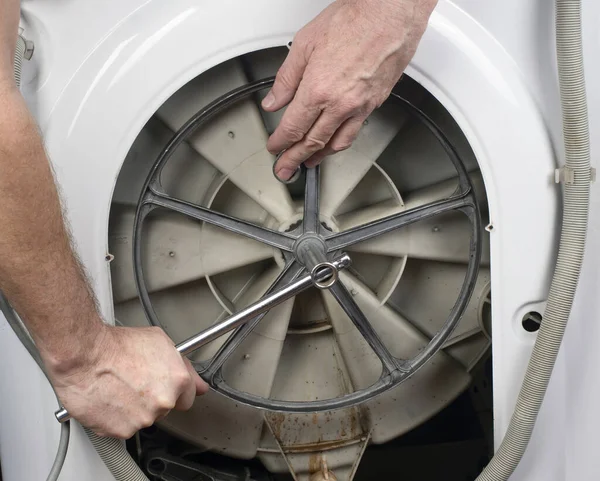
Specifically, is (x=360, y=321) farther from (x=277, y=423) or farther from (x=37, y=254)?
(x=37, y=254)

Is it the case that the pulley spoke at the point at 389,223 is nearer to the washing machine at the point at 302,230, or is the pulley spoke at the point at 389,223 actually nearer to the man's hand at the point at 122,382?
the washing machine at the point at 302,230

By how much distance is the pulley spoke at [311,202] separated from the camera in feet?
3.73

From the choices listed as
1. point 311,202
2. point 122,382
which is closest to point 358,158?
point 311,202

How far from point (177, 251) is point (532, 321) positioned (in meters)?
0.61

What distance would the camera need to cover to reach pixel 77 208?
102 centimetres

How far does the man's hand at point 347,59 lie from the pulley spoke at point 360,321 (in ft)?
0.93

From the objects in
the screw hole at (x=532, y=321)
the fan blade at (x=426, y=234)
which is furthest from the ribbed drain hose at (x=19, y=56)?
the screw hole at (x=532, y=321)

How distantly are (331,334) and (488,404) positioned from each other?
38 centimetres

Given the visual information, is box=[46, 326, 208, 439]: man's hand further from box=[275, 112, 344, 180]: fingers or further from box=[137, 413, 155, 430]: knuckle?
box=[275, 112, 344, 180]: fingers

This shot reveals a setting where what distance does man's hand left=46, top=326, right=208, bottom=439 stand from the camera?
2.98 feet

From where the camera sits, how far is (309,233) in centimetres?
115

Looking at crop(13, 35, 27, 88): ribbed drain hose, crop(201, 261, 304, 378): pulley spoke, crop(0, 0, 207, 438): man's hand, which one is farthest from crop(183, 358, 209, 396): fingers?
crop(13, 35, 27, 88): ribbed drain hose

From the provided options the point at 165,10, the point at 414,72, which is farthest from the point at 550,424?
the point at 165,10

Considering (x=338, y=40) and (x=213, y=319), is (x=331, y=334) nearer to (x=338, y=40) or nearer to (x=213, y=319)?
(x=213, y=319)
